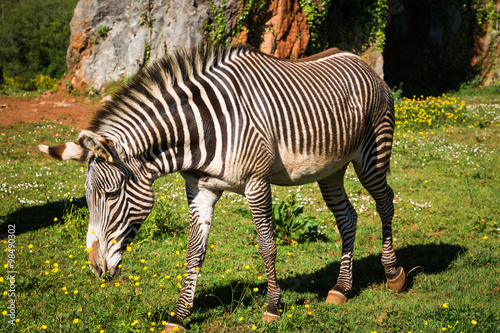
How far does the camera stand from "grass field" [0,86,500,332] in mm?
4258

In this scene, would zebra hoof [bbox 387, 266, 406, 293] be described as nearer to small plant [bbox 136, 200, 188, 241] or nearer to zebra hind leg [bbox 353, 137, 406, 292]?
zebra hind leg [bbox 353, 137, 406, 292]

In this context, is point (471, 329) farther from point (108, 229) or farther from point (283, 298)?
point (108, 229)

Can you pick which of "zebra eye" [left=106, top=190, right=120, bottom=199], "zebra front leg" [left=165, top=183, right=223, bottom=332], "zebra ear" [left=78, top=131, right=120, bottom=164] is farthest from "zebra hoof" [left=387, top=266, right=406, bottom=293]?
"zebra ear" [left=78, top=131, right=120, bottom=164]

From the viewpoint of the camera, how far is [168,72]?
3947mm

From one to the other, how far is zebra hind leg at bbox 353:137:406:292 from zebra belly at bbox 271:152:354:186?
2.14 feet

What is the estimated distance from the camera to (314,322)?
438 centimetres

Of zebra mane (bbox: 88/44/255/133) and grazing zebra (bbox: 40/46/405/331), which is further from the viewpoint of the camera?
zebra mane (bbox: 88/44/255/133)

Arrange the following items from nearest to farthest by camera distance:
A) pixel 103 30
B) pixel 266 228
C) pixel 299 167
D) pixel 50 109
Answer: pixel 266 228 < pixel 299 167 < pixel 50 109 < pixel 103 30

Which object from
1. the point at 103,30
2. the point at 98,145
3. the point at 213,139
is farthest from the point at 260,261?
the point at 103,30

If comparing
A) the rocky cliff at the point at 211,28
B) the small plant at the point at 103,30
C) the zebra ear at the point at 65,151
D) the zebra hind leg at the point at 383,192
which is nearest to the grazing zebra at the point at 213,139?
the zebra ear at the point at 65,151

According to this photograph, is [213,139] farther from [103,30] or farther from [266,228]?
[103,30]

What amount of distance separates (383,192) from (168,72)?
300cm

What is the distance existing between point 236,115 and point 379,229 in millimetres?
4130

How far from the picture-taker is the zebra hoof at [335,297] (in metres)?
4.95
